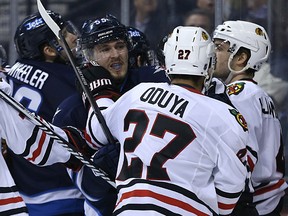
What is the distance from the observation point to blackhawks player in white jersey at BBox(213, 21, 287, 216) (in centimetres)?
520

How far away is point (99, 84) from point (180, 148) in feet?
2.37

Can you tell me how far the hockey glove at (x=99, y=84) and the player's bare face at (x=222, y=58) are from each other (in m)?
0.69

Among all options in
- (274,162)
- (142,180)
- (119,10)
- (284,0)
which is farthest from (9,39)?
(142,180)

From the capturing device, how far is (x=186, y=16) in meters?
7.56

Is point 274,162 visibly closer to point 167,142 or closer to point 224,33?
point 224,33

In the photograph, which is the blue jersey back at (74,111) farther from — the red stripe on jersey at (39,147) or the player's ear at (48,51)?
the player's ear at (48,51)

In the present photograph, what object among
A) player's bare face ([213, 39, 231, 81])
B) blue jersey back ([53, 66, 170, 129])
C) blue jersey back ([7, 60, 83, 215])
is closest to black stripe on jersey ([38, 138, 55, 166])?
blue jersey back ([53, 66, 170, 129])

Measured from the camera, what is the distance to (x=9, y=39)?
8.09 meters

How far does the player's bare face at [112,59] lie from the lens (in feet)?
16.8

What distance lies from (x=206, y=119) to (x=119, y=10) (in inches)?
138

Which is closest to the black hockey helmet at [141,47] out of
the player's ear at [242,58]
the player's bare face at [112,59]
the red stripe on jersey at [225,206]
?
the player's ear at [242,58]

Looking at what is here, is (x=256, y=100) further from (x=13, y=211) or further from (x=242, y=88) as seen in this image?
(x=13, y=211)

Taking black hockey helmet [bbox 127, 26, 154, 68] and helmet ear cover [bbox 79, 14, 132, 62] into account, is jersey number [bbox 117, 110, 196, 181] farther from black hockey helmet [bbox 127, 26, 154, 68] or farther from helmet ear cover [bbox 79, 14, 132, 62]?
black hockey helmet [bbox 127, 26, 154, 68]

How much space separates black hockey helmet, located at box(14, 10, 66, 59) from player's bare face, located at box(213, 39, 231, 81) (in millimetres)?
803
